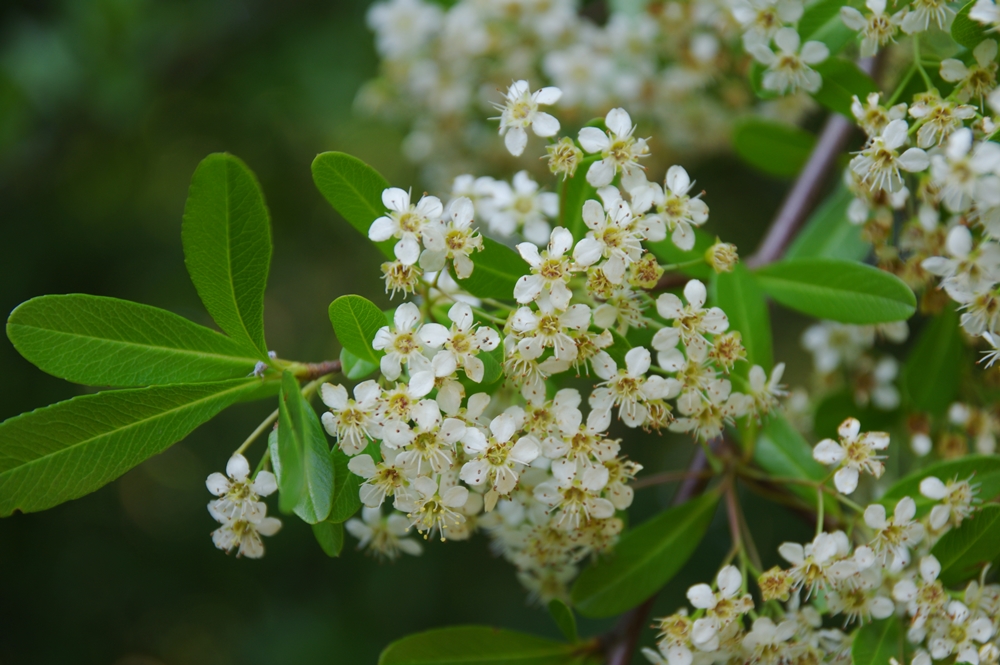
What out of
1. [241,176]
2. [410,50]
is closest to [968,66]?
[241,176]

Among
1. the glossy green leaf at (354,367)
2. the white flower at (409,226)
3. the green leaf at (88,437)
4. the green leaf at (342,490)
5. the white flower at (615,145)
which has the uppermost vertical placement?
the white flower at (615,145)

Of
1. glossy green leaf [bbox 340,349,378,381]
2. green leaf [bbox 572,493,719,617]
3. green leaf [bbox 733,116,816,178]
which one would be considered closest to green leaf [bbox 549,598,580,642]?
green leaf [bbox 572,493,719,617]

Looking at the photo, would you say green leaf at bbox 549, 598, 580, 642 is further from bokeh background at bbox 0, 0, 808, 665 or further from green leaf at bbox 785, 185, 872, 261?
bokeh background at bbox 0, 0, 808, 665

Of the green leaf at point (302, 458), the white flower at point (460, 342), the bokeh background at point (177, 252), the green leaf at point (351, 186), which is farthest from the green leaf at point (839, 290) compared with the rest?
the bokeh background at point (177, 252)

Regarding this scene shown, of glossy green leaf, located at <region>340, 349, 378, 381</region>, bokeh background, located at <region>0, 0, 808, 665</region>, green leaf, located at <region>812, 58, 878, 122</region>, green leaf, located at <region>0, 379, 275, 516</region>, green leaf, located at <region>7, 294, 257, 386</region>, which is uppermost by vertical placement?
green leaf, located at <region>812, 58, 878, 122</region>

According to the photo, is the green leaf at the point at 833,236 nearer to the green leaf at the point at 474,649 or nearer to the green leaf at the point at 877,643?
the green leaf at the point at 877,643

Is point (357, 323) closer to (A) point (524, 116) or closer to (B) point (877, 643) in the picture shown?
(A) point (524, 116)
